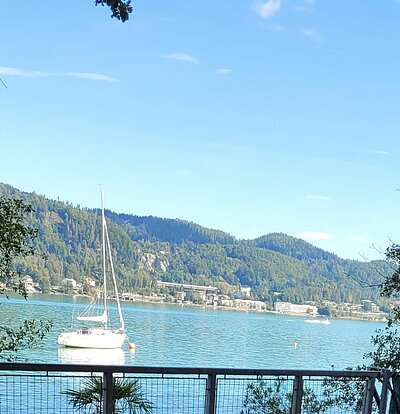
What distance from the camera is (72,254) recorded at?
27234 mm

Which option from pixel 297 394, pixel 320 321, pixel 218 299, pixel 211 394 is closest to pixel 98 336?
pixel 218 299

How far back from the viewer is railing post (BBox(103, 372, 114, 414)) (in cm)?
429

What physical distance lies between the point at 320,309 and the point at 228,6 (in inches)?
1114

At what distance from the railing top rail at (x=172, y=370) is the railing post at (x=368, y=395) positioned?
53mm

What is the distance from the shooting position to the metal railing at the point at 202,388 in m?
4.08

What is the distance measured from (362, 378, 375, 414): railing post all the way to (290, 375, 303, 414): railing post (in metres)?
0.57

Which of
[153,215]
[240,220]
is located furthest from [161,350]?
[240,220]

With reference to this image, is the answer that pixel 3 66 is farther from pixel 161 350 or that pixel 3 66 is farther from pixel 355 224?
pixel 355 224

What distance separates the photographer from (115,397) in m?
4.39

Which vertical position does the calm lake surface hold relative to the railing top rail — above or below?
below

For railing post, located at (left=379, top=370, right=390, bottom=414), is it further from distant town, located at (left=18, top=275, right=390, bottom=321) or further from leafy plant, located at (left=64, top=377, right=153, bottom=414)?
distant town, located at (left=18, top=275, right=390, bottom=321)

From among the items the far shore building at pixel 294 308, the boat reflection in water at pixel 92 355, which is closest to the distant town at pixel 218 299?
the far shore building at pixel 294 308

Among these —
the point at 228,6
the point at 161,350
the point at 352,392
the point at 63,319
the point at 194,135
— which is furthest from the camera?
the point at 194,135

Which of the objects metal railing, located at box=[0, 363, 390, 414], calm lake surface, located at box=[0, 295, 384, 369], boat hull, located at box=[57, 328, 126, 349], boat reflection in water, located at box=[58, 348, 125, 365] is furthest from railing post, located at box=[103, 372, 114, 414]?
boat hull, located at box=[57, 328, 126, 349]
